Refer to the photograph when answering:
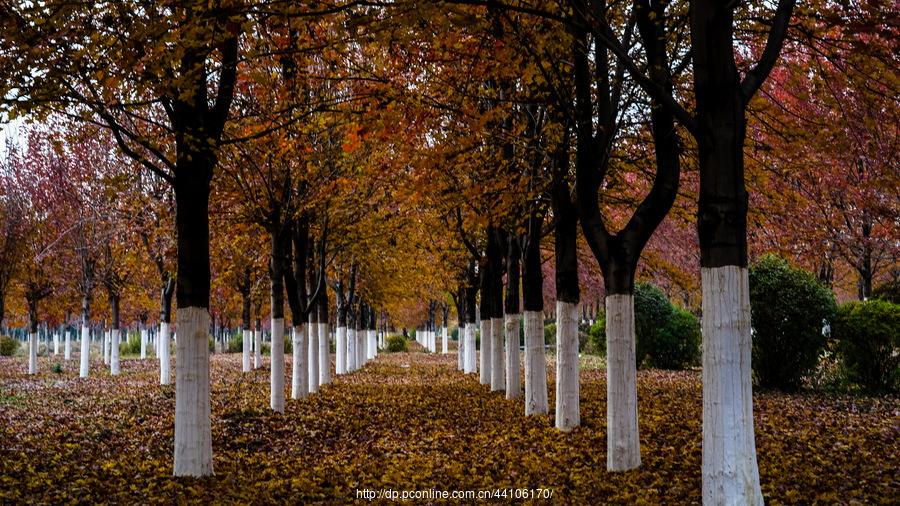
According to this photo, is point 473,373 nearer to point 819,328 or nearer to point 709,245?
point 819,328

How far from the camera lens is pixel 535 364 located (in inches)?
502

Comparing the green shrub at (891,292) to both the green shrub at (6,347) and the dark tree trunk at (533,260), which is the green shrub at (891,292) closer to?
the dark tree trunk at (533,260)

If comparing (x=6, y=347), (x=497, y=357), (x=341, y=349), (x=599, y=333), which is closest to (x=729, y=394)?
(x=497, y=357)

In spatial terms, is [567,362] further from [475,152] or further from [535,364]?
[475,152]

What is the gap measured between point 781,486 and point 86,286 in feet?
86.1

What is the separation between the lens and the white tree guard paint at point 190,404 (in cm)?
818

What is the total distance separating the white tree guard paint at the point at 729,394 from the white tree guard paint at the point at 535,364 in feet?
23.9

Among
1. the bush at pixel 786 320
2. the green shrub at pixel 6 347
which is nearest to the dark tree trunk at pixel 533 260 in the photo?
the bush at pixel 786 320

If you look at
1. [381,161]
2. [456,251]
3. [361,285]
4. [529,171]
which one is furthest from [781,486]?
[361,285]

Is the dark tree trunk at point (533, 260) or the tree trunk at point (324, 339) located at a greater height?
the dark tree trunk at point (533, 260)

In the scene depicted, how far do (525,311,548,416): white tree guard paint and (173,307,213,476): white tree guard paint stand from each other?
6215 millimetres

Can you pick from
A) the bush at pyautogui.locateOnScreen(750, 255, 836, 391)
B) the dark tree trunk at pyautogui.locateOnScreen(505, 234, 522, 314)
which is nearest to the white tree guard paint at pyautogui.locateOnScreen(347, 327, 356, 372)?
the dark tree trunk at pyautogui.locateOnScreen(505, 234, 522, 314)

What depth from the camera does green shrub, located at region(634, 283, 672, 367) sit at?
2398 centimetres

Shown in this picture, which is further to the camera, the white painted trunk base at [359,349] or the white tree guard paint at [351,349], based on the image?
the white painted trunk base at [359,349]
